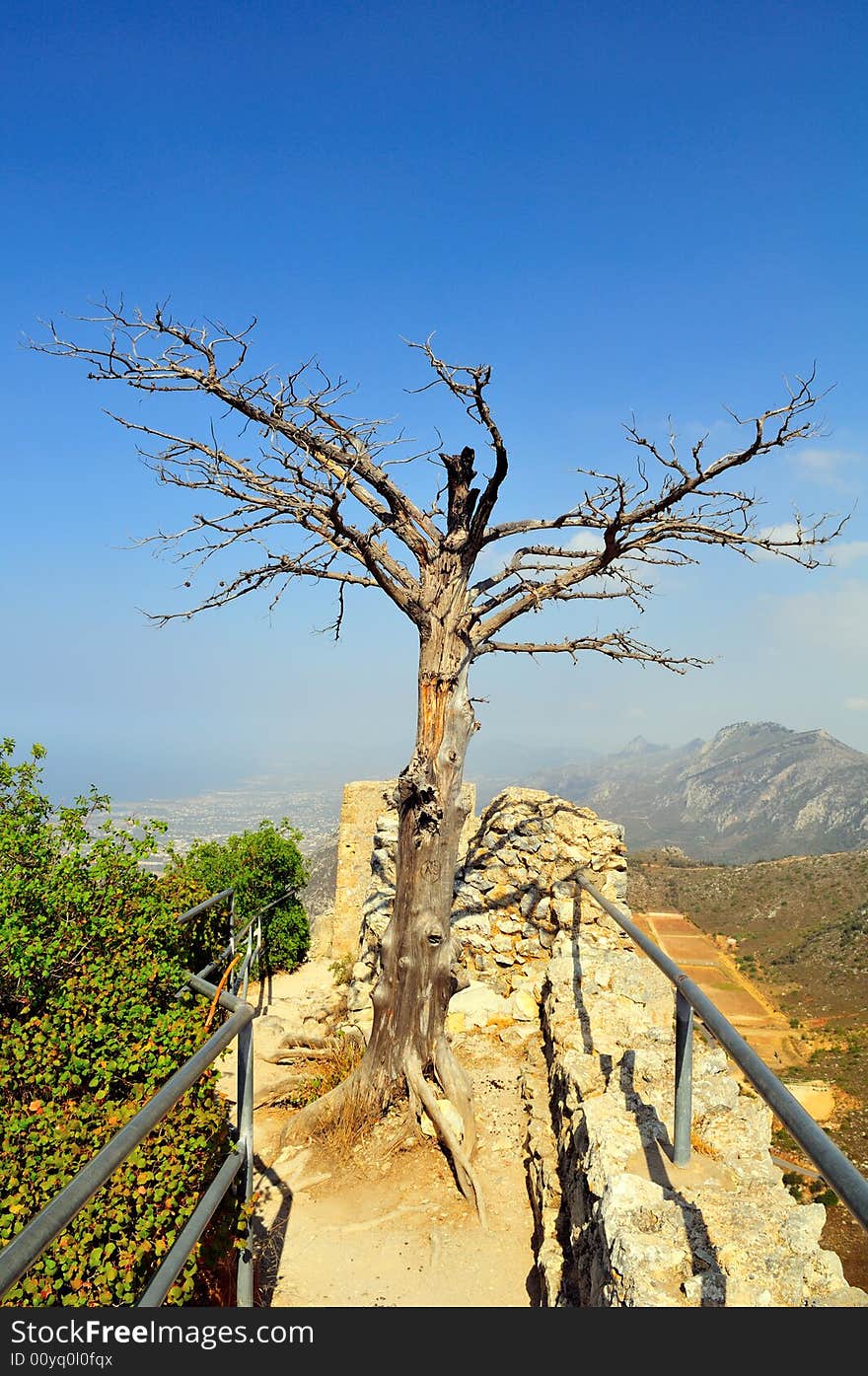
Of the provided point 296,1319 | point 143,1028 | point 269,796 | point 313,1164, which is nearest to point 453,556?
point 143,1028

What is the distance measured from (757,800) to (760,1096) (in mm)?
90862

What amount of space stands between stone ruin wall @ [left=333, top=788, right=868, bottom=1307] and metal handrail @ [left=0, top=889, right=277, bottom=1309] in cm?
146

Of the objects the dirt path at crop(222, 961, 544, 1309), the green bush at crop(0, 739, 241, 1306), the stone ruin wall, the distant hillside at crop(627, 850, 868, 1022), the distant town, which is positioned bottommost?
the distant town

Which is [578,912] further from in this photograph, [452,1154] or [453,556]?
[453,556]

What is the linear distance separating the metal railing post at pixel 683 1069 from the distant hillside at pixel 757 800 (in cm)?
4995

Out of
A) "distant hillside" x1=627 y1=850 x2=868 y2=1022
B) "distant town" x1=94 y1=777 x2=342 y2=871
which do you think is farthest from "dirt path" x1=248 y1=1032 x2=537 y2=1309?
"distant town" x1=94 y1=777 x2=342 y2=871

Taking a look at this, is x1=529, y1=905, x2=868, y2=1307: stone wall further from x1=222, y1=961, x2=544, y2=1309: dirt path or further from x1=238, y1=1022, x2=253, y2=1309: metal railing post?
x1=238, y1=1022, x2=253, y2=1309: metal railing post

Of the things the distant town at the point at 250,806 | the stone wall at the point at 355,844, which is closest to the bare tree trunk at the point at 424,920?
the stone wall at the point at 355,844

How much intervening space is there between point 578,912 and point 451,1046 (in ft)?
5.78

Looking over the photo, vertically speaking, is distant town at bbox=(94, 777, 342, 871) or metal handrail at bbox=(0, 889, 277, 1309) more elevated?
metal handrail at bbox=(0, 889, 277, 1309)

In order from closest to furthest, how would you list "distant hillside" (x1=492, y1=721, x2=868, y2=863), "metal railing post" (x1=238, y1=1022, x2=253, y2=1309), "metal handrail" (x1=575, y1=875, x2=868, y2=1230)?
"metal handrail" (x1=575, y1=875, x2=868, y2=1230), "metal railing post" (x1=238, y1=1022, x2=253, y2=1309), "distant hillside" (x1=492, y1=721, x2=868, y2=863)

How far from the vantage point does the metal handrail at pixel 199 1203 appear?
1428 millimetres

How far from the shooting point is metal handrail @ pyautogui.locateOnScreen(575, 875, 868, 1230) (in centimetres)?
158

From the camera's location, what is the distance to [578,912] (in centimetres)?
788
